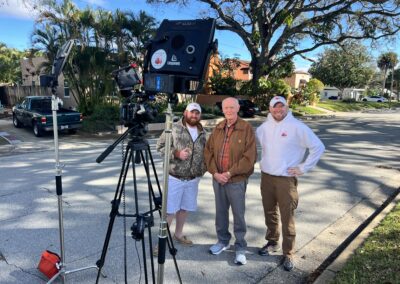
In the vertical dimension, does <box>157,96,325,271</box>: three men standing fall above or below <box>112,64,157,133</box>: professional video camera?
below

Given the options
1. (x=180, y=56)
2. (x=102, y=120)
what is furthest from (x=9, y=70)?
(x=180, y=56)

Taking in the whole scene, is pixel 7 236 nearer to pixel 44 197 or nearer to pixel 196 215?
pixel 44 197

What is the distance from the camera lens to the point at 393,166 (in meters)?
9.02

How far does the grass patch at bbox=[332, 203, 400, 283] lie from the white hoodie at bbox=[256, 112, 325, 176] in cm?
103

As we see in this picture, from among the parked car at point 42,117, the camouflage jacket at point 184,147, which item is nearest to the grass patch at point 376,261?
the camouflage jacket at point 184,147

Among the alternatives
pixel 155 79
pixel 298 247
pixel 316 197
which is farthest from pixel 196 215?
pixel 155 79

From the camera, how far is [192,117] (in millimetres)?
3852

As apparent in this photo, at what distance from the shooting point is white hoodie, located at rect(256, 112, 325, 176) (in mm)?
3658

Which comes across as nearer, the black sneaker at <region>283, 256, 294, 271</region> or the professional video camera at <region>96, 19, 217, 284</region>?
the professional video camera at <region>96, 19, 217, 284</region>

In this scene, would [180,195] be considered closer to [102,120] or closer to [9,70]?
[102,120]

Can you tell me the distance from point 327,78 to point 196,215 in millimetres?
57875

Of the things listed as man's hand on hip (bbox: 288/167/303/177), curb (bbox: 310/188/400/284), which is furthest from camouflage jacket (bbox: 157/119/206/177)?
curb (bbox: 310/188/400/284)

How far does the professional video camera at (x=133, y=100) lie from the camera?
269 cm

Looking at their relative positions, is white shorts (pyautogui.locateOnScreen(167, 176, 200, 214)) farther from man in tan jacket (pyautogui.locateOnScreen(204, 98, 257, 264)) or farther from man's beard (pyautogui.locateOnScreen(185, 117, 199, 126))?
man's beard (pyautogui.locateOnScreen(185, 117, 199, 126))
